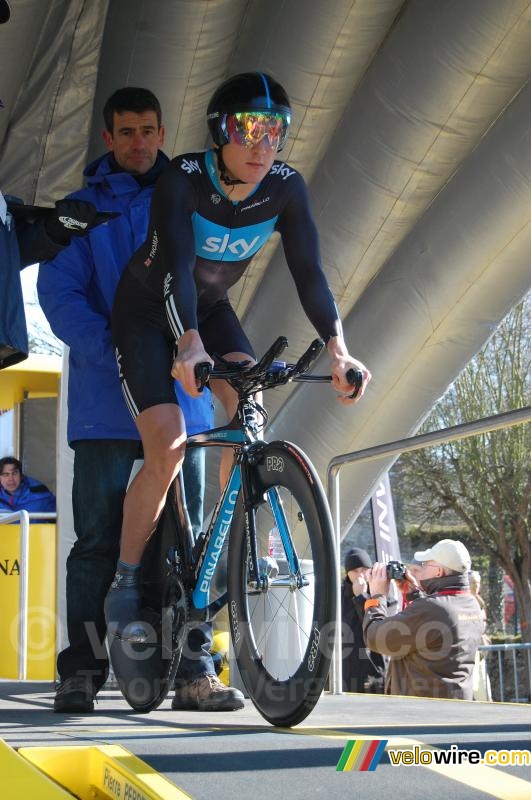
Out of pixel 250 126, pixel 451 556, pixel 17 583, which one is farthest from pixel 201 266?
pixel 17 583

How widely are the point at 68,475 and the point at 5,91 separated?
7.00 ft

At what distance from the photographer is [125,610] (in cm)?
325

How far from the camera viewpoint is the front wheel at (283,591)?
2523mm

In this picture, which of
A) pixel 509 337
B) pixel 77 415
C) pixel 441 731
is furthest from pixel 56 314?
pixel 509 337

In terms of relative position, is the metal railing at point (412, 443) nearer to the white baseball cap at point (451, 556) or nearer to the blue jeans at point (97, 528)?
the blue jeans at point (97, 528)

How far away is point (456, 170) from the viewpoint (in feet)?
22.1

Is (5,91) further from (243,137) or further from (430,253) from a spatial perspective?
(243,137)

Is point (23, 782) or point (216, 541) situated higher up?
point (216, 541)

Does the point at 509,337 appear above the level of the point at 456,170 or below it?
above

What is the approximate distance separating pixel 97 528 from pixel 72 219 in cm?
106

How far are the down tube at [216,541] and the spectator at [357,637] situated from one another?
522 centimetres

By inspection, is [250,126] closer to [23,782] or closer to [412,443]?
[412,443]

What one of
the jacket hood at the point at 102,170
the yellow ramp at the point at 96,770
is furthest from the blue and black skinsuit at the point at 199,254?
the yellow ramp at the point at 96,770

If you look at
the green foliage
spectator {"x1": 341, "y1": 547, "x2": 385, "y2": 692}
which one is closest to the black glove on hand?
spectator {"x1": 341, "y1": 547, "x2": 385, "y2": 692}
